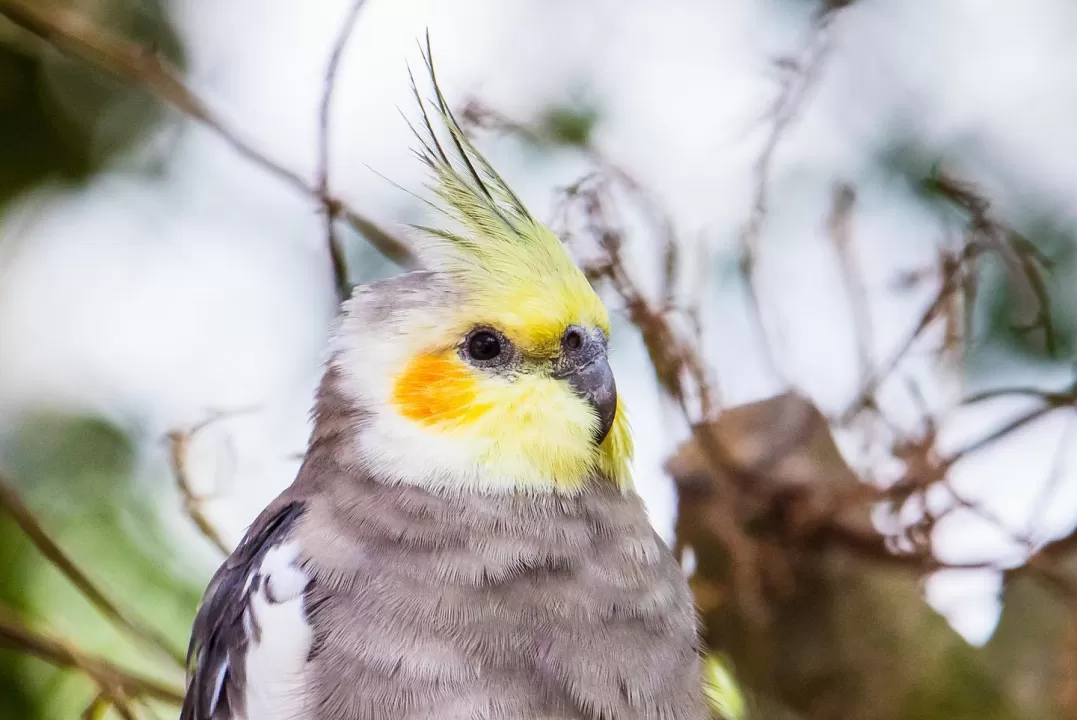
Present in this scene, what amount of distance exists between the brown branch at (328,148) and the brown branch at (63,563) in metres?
0.60

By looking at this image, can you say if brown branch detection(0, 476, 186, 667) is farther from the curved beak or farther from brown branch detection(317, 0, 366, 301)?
the curved beak

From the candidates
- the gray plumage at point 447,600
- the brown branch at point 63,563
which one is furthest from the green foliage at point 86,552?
the gray plumage at point 447,600

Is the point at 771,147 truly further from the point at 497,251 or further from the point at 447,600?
the point at 447,600

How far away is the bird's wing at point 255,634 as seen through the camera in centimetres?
102

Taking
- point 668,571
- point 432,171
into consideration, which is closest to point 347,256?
point 432,171

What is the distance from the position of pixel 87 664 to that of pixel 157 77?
3.00 feet

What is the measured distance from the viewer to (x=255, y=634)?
42.0 inches

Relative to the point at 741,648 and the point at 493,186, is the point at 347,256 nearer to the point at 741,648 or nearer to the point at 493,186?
the point at 493,186

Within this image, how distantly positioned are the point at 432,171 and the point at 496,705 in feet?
2.16

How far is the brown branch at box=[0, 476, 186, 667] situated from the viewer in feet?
4.68

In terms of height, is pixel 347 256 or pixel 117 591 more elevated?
pixel 347 256

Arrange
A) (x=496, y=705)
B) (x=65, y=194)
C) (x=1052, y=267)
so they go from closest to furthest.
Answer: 1. (x=496, y=705)
2. (x=1052, y=267)
3. (x=65, y=194)

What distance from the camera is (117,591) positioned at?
1.76m

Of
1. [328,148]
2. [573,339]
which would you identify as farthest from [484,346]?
[328,148]
